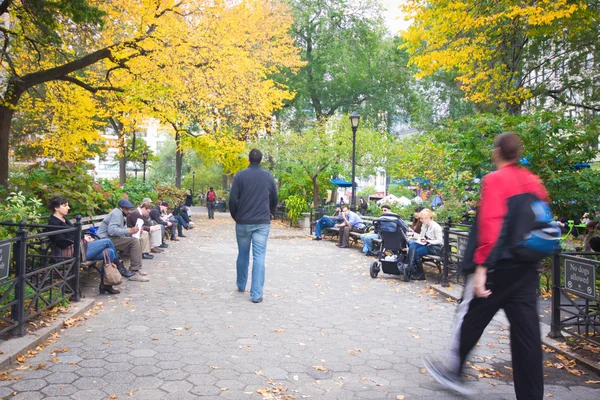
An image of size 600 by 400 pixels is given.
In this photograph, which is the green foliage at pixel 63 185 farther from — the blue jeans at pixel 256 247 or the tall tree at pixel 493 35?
the tall tree at pixel 493 35

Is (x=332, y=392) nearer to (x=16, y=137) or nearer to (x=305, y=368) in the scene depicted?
(x=305, y=368)

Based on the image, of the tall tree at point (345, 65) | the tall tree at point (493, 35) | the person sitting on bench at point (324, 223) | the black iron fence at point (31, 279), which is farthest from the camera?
the tall tree at point (345, 65)

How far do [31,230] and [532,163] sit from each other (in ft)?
30.3

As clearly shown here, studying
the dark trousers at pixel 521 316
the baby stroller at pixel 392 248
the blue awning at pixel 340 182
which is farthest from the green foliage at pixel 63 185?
the blue awning at pixel 340 182

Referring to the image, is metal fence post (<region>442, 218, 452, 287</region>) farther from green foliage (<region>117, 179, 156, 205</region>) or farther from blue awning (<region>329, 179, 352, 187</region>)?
blue awning (<region>329, 179, 352, 187</region>)

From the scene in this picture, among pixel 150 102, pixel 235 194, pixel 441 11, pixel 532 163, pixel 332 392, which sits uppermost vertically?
pixel 441 11

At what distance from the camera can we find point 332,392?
4.07 m

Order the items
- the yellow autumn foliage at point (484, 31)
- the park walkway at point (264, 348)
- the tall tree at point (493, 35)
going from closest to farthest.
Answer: the park walkway at point (264, 348), the yellow autumn foliage at point (484, 31), the tall tree at point (493, 35)

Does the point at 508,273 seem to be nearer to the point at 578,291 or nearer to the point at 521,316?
the point at 521,316

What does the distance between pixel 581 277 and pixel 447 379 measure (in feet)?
7.17

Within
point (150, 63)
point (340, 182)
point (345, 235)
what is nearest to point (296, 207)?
point (340, 182)

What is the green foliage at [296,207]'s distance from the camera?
1000 inches

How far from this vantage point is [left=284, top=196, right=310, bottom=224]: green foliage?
25.4 metres

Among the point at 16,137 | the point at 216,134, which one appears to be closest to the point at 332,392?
the point at 216,134
